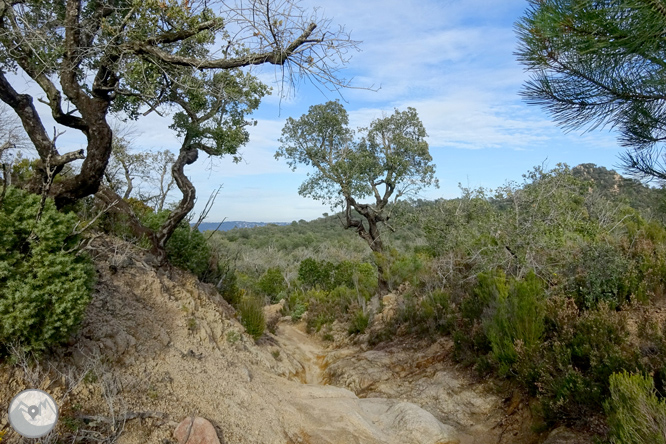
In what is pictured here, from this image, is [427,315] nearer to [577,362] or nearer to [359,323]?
[359,323]

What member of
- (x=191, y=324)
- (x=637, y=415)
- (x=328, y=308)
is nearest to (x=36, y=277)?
(x=191, y=324)

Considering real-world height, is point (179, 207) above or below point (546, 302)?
above

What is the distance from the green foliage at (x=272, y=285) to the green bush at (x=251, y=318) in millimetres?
9560

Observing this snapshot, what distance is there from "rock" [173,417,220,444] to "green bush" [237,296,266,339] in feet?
13.8

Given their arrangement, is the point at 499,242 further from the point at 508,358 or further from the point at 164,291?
the point at 164,291

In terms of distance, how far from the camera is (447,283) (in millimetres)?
9312

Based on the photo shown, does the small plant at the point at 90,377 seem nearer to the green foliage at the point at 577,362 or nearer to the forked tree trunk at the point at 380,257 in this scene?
the green foliage at the point at 577,362

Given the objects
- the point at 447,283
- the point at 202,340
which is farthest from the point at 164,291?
the point at 447,283

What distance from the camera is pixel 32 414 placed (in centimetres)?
219

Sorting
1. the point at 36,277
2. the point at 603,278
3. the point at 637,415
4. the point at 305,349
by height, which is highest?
the point at 36,277

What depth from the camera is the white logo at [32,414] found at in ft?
6.98

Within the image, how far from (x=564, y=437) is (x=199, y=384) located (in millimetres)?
3881

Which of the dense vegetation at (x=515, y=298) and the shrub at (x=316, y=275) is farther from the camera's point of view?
the shrub at (x=316, y=275)

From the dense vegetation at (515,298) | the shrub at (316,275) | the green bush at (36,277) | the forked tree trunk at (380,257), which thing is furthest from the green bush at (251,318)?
the shrub at (316,275)
